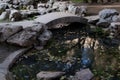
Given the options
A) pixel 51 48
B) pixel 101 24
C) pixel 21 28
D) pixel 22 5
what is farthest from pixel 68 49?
pixel 22 5

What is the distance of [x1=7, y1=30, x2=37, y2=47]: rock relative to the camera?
10305 mm

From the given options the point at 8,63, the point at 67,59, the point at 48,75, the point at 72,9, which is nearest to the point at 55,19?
the point at 67,59

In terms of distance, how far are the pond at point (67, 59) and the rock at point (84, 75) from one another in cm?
20

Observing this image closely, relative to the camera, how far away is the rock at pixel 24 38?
10305 millimetres

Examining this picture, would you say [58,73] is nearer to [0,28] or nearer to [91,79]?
[91,79]

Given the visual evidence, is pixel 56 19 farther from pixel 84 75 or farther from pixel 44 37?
pixel 84 75

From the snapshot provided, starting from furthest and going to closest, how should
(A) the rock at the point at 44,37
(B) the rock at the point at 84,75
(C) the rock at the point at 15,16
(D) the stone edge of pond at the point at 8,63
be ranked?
(C) the rock at the point at 15,16, (A) the rock at the point at 44,37, (B) the rock at the point at 84,75, (D) the stone edge of pond at the point at 8,63

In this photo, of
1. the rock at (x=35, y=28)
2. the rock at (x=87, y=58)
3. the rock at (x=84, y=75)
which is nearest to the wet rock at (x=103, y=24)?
the rock at (x=87, y=58)

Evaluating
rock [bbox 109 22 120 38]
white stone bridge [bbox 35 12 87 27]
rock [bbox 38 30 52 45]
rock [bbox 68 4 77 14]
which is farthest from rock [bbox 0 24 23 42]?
rock [bbox 68 4 77 14]

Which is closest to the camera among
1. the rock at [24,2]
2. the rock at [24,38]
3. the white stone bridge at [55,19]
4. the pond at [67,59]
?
the pond at [67,59]

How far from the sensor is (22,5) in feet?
65.3

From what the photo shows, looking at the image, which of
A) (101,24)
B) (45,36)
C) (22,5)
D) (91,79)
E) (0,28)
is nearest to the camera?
(91,79)

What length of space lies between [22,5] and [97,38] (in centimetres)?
→ 877

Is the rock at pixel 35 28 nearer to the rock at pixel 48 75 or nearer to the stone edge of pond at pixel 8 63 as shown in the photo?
the stone edge of pond at pixel 8 63
